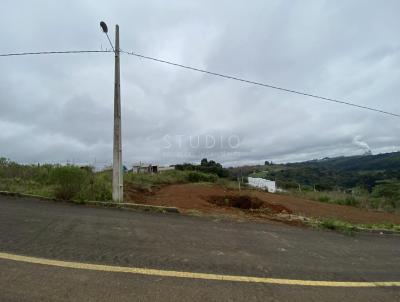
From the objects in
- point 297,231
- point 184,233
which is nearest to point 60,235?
point 184,233

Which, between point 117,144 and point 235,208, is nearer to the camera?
point 117,144

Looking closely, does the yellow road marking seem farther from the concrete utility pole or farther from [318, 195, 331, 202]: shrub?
[318, 195, 331, 202]: shrub

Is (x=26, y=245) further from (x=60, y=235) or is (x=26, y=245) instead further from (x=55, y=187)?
(x=55, y=187)

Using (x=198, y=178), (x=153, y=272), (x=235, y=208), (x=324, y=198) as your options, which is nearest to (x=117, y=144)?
(x=235, y=208)

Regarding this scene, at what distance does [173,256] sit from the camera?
566 centimetres

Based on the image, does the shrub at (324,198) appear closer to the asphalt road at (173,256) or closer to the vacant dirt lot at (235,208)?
the vacant dirt lot at (235,208)

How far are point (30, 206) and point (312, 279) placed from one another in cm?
698

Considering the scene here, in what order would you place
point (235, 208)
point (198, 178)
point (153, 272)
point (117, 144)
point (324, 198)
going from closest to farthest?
point (153, 272), point (117, 144), point (235, 208), point (324, 198), point (198, 178)

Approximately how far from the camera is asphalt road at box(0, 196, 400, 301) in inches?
167

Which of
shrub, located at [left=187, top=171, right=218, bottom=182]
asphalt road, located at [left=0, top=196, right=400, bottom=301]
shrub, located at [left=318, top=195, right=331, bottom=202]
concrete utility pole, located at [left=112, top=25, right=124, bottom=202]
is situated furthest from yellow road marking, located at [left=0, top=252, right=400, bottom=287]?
shrub, located at [left=187, top=171, right=218, bottom=182]

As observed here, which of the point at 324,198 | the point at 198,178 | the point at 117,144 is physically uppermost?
the point at 117,144

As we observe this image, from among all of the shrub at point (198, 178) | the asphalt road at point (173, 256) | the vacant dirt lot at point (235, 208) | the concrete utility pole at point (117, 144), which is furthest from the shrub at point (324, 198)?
the concrete utility pole at point (117, 144)

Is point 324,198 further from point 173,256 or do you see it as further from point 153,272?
point 153,272

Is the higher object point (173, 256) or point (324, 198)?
point (324, 198)
